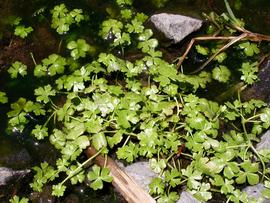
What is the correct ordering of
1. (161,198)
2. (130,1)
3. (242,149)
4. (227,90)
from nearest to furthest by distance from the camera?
(161,198) < (242,149) < (227,90) < (130,1)

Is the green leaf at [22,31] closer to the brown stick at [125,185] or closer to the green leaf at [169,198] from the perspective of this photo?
the brown stick at [125,185]

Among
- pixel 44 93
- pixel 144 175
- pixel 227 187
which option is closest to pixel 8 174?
pixel 44 93

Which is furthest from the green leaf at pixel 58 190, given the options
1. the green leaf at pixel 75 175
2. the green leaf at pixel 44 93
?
the green leaf at pixel 44 93

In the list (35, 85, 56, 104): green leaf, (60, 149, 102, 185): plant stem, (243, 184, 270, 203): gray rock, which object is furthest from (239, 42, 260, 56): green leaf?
(35, 85, 56, 104): green leaf

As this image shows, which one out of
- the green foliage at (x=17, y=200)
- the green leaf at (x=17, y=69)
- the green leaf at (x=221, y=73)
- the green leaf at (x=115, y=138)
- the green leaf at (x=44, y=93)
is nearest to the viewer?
the green foliage at (x=17, y=200)

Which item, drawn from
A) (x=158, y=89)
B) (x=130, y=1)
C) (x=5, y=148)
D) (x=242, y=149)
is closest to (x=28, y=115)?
(x=5, y=148)

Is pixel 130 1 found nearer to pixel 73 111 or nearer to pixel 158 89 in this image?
pixel 158 89
